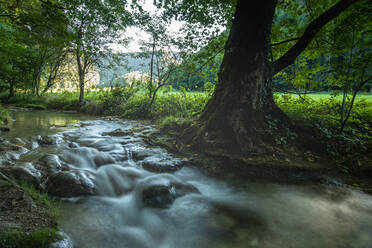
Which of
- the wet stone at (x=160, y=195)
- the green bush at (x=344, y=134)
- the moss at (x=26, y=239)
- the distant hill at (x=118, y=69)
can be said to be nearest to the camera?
the moss at (x=26, y=239)

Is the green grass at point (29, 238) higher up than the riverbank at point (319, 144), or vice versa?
the riverbank at point (319, 144)

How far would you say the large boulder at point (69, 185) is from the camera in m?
3.12

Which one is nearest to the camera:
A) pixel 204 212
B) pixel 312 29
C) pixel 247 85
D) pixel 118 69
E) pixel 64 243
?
pixel 64 243

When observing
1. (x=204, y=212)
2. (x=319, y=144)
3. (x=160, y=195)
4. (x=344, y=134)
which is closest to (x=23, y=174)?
(x=160, y=195)

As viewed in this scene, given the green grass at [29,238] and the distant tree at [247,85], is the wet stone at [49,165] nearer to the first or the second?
the green grass at [29,238]

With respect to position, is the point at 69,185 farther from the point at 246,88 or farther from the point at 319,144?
the point at 319,144

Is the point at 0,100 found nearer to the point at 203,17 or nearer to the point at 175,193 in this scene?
the point at 203,17

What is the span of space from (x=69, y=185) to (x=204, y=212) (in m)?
2.30

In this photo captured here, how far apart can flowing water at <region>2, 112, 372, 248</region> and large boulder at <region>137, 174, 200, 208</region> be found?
0.03 metres

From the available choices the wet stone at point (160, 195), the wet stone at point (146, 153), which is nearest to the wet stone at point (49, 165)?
the wet stone at point (146, 153)

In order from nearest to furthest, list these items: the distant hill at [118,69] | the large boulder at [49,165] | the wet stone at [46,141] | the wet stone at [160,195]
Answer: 1. the wet stone at [160,195]
2. the large boulder at [49,165]
3. the wet stone at [46,141]
4. the distant hill at [118,69]

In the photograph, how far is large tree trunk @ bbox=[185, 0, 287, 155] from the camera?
482 centimetres

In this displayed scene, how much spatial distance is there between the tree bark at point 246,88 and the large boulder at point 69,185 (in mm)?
2843

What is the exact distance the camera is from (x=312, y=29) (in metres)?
4.72
